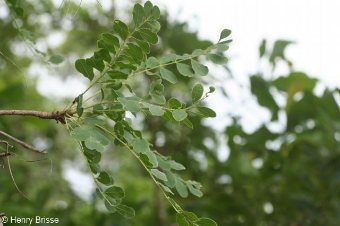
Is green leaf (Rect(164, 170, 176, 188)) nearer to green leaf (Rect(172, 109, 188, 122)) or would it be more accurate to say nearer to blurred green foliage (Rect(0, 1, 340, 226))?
green leaf (Rect(172, 109, 188, 122))

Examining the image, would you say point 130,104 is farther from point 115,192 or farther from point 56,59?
point 56,59

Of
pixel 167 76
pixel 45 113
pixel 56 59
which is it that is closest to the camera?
pixel 45 113

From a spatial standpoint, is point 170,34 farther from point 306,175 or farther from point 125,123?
point 125,123

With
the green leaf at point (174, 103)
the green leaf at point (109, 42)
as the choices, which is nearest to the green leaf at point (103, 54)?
the green leaf at point (109, 42)

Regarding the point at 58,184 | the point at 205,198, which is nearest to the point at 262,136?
the point at 205,198

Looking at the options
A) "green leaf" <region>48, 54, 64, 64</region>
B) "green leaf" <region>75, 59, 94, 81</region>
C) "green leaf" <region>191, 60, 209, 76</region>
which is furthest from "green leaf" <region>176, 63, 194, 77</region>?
"green leaf" <region>48, 54, 64, 64</region>

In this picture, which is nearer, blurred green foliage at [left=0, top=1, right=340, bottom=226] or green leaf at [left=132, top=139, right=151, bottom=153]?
green leaf at [left=132, top=139, right=151, bottom=153]

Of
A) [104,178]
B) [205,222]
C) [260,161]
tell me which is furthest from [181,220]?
[260,161]
